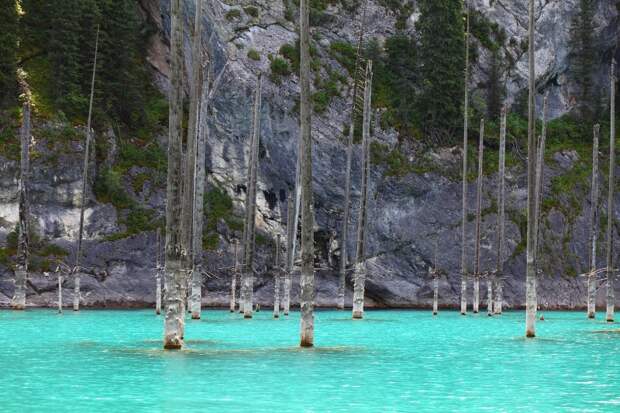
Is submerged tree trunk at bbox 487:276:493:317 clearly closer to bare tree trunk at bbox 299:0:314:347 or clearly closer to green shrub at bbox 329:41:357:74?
green shrub at bbox 329:41:357:74

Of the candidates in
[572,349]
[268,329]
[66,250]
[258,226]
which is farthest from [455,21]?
[572,349]

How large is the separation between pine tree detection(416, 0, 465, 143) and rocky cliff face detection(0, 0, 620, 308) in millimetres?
3253

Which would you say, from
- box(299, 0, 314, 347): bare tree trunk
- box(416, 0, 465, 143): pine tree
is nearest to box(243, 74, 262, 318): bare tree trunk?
box(299, 0, 314, 347): bare tree trunk

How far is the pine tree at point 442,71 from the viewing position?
85.9 meters

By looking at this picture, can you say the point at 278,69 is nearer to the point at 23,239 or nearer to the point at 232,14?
the point at 232,14

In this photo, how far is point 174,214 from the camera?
26.9 m

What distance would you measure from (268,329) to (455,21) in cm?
5525

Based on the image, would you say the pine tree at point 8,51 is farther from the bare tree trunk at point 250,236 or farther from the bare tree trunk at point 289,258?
the bare tree trunk at point 289,258

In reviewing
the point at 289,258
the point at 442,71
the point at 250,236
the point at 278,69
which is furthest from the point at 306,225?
the point at 442,71

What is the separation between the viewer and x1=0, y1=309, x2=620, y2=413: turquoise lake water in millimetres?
15891

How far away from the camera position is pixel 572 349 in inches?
1178

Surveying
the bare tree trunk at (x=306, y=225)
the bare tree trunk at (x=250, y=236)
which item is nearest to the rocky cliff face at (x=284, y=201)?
the bare tree trunk at (x=250, y=236)

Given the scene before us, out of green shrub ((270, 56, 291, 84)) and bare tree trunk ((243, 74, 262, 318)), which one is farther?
green shrub ((270, 56, 291, 84))

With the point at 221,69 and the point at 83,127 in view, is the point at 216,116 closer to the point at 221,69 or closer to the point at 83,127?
the point at 221,69
